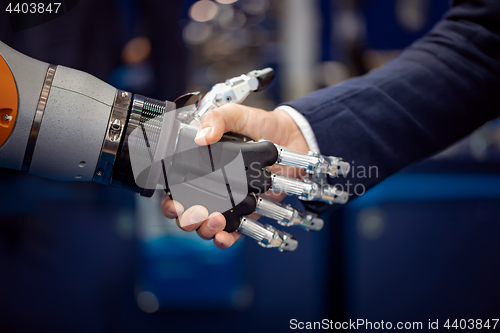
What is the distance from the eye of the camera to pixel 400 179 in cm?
96

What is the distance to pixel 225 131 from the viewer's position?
454 mm

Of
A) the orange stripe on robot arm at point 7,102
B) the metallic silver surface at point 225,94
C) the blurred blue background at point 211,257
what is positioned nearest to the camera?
the orange stripe on robot arm at point 7,102

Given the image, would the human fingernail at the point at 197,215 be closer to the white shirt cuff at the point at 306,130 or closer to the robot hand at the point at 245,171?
the robot hand at the point at 245,171

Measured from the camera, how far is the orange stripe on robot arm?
0.34 metres

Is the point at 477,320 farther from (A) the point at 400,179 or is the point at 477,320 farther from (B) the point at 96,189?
(B) the point at 96,189

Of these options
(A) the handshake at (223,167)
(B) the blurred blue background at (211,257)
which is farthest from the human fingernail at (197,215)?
(B) the blurred blue background at (211,257)

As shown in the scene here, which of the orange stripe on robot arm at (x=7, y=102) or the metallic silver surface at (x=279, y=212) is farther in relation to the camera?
the metallic silver surface at (x=279, y=212)

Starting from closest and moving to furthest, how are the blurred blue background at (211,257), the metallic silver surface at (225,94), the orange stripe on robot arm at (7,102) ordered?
the orange stripe on robot arm at (7,102), the metallic silver surface at (225,94), the blurred blue background at (211,257)

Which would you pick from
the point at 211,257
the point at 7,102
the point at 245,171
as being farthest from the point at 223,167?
the point at 211,257

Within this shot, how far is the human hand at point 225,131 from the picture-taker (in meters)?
0.42

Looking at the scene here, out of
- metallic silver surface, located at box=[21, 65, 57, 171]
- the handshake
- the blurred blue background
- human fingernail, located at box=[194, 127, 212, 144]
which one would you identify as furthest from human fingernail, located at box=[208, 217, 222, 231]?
the blurred blue background

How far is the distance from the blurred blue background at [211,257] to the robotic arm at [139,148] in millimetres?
473

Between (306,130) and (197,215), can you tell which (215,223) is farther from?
(306,130)

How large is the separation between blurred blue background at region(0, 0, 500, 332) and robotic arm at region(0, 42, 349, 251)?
47cm
